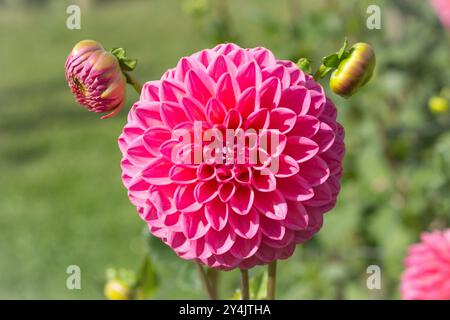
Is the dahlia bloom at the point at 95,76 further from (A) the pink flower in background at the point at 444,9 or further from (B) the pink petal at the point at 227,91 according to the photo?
(A) the pink flower in background at the point at 444,9

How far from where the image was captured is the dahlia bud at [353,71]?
74 centimetres

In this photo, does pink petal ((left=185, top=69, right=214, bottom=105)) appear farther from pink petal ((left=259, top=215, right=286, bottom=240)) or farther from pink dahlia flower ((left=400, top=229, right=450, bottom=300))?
pink dahlia flower ((left=400, top=229, right=450, bottom=300))

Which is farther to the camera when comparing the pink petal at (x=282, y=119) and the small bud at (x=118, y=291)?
the small bud at (x=118, y=291)

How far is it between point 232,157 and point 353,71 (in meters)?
0.15

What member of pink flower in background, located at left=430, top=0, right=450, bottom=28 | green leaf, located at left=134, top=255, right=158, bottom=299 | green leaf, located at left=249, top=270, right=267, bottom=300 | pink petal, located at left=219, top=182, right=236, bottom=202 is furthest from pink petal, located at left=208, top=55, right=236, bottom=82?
pink flower in background, located at left=430, top=0, right=450, bottom=28

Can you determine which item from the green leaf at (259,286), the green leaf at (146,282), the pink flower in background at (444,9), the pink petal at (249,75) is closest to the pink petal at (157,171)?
the pink petal at (249,75)

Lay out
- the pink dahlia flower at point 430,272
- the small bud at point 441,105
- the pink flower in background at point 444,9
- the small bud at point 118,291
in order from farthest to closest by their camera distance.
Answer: the pink flower in background at point 444,9 < the small bud at point 441,105 < the small bud at point 118,291 < the pink dahlia flower at point 430,272

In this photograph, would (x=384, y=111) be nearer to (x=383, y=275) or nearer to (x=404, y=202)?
(x=404, y=202)

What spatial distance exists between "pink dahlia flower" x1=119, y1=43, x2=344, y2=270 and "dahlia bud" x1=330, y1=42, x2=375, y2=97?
0.03 metres

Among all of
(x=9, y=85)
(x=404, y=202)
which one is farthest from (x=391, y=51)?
(x=9, y=85)

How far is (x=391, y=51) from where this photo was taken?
209cm

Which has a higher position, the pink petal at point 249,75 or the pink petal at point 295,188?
the pink petal at point 249,75

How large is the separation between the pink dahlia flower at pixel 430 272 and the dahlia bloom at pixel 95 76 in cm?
48

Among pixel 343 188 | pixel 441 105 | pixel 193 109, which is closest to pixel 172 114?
pixel 193 109
